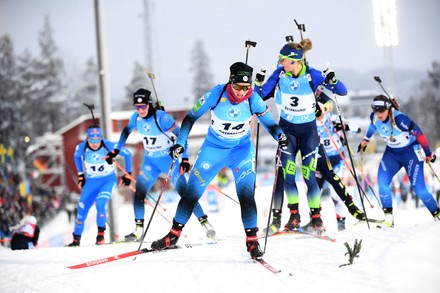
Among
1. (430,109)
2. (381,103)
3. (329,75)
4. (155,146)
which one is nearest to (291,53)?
(329,75)

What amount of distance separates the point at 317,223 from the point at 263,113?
1956mm

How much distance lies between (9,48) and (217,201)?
28.8 m

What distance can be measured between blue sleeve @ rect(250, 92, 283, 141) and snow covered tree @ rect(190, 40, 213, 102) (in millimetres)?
47478

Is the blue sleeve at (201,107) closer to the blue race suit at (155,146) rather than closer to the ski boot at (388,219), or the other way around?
the blue race suit at (155,146)

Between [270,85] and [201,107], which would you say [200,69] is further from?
[201,107]

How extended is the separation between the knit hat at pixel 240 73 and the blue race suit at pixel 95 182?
323cm

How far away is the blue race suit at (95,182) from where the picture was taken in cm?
760

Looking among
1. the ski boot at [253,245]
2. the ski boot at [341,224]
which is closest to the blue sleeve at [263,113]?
the ski boot at [253,245]

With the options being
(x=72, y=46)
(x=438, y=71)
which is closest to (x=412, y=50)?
(x=438, y=71)

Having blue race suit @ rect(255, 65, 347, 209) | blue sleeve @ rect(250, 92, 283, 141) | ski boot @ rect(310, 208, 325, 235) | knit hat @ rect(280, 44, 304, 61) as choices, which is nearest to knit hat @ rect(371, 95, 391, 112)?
blue race suit @ rect(255, 65, 347, 209)

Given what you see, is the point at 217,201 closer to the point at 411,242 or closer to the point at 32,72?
the point at 411,242

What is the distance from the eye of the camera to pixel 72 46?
6588 centimetres

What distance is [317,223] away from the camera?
20.3 feet

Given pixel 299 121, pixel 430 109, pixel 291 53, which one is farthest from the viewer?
pixel 430 109
